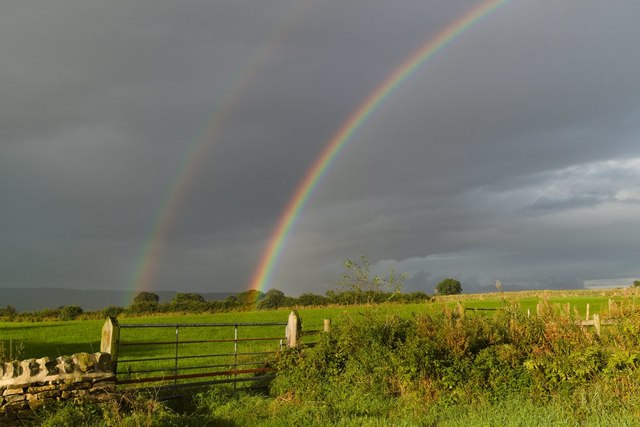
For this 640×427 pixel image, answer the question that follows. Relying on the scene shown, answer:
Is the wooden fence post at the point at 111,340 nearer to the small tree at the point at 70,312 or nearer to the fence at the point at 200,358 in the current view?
the fence at the point at 200,358

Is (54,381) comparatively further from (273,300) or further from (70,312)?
(273,300)

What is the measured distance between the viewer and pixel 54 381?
31.4 feet

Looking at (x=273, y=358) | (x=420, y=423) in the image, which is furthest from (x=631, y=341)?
(x=273, y=358)

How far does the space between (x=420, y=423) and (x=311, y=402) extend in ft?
8.83

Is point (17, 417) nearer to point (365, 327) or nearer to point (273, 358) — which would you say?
point (273, 358)

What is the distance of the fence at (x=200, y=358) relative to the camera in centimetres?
1133

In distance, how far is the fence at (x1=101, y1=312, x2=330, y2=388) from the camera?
37.2 ft

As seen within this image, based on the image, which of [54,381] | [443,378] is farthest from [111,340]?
[443,378]

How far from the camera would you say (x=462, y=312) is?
1325 centimetres

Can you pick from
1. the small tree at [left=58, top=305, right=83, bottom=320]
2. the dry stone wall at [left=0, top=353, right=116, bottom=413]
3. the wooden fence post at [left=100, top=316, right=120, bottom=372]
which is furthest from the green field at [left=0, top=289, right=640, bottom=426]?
the small tree at [left=58, top=305, right=83, bottom=320]

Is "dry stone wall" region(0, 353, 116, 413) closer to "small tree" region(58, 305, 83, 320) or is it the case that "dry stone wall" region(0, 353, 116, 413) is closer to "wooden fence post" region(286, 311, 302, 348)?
"wooden fence post" region(286, 311, 302, 348)

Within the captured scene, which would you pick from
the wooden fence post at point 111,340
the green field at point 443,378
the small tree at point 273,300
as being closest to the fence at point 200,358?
the wooden fence post at point 111,340

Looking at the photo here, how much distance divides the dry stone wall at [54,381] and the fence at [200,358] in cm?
57

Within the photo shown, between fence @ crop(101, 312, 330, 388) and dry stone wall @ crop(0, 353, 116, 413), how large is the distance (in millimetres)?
567
